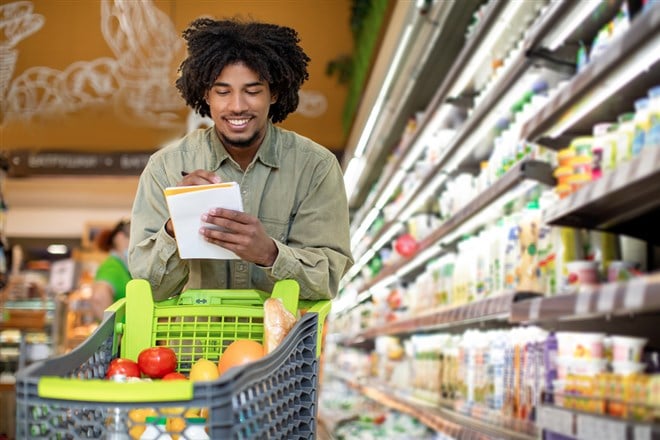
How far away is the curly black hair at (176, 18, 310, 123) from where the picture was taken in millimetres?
2049

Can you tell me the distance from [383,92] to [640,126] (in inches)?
138

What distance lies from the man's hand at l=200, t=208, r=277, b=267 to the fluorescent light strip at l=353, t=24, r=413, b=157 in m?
3.00

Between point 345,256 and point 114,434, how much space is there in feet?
2.63

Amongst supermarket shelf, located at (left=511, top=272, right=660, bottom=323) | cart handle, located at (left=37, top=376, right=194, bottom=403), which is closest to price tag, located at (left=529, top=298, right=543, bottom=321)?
supermarket shelf, located at (left=511, top=272, right=660, bottom=323)

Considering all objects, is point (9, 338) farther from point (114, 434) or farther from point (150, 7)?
point (114, 434)

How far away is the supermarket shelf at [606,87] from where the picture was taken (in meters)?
1.97

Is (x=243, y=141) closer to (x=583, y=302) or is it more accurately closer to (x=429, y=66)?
(x=583, y=302)

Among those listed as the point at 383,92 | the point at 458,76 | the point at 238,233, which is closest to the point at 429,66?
the point at 383,92

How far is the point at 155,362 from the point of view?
1893 millimetres

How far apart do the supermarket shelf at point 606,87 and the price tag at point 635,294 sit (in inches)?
20.1

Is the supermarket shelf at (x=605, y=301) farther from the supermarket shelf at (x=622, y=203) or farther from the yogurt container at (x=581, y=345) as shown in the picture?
the supermarket shelf at (x=622, y=203)

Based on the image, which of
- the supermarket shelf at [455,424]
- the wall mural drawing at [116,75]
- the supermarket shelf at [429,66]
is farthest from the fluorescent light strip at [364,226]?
the supermarket shelf at [455,424]

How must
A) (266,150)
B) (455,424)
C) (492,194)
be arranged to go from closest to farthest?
(266,150) < (492,194) < (455,424)

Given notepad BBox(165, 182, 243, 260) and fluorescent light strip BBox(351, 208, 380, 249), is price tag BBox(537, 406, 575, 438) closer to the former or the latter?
notepad BBox(165, 182, 243, 260)
